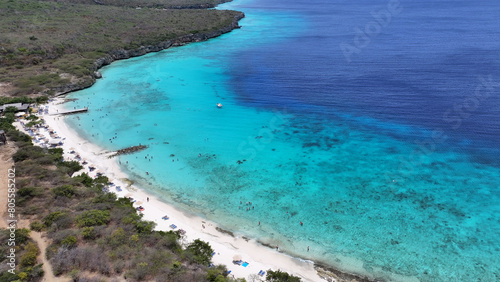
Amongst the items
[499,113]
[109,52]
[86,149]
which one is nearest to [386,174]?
[499,113]

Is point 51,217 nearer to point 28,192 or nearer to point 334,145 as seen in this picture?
point 28,192

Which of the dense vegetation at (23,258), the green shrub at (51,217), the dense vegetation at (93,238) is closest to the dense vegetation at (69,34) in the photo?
the dense vegetation at (93,238)

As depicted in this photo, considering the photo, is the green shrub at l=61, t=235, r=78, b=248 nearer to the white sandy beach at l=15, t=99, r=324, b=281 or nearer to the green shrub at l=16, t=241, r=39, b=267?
the green shrub at l=16, t=241, r=39, b=267

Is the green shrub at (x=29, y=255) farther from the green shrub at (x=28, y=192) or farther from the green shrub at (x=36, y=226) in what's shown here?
the green shrub at (x=28, y=192)

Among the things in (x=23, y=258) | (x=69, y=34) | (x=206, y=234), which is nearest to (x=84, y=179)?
(x=23, y=258)

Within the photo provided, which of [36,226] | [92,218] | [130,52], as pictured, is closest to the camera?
[36,226]

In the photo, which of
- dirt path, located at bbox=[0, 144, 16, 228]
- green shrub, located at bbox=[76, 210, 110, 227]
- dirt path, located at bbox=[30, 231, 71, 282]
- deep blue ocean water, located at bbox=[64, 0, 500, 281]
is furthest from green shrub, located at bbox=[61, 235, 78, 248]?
deep blue ocean water, located at bbox=[64, 0, 500, 281]
